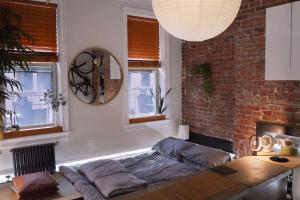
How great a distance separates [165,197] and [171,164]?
1.84m

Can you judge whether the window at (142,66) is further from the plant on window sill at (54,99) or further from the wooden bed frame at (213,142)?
the plant on window sill at (54,99)

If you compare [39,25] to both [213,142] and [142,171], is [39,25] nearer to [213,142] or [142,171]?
[142,171]

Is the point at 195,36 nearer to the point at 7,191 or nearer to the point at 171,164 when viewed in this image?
the point at 171,164

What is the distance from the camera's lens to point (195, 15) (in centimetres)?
153

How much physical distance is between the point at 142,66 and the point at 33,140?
2000 mm

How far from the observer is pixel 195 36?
172cm

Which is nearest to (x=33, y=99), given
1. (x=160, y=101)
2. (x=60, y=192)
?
(x=60, y=192)

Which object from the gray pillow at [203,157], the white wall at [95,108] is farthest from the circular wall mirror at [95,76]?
the gray pillow at [203,157]

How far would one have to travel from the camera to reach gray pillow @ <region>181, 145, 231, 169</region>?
10.8 ft

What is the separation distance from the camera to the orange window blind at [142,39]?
13.8 feet

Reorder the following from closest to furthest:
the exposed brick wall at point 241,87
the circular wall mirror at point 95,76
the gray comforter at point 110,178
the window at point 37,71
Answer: the gray comforter at point 110,178, the exposed brick wall at point 241,87, the window at point 37,71, the circular wall mirror at point 95,76

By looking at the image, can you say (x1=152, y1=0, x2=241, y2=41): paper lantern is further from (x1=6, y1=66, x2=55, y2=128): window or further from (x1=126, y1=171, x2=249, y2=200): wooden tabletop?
(x1=6, y1=66, x2=55, y2=128): window

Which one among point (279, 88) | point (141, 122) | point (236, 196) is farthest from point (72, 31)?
point (236, 196)

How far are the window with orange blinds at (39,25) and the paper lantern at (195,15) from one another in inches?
86.1
